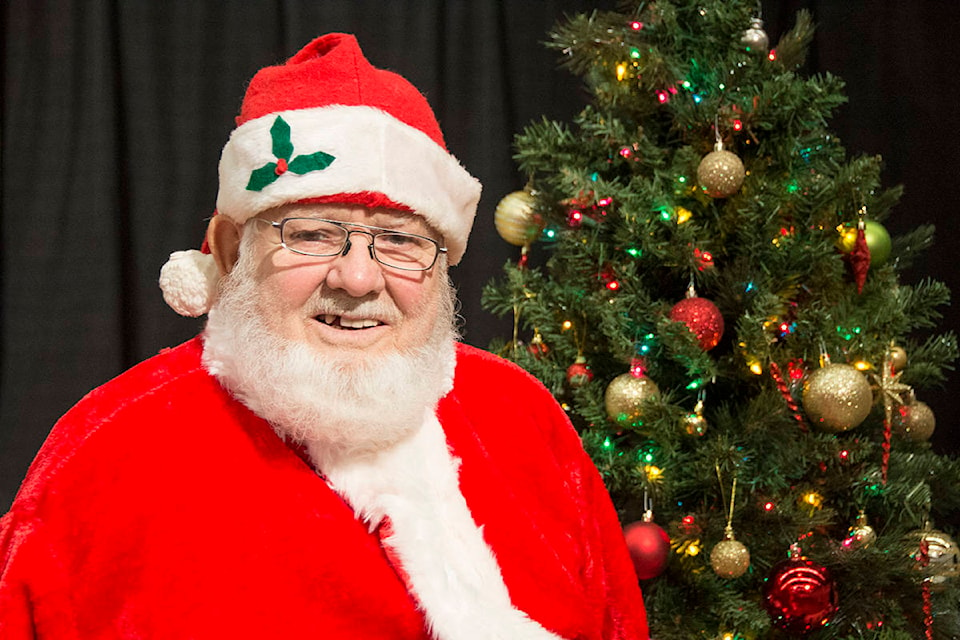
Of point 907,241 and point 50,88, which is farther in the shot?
point 50,88

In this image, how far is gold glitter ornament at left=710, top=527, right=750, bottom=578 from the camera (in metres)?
1.85

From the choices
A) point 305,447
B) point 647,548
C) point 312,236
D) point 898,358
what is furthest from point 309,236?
point 898,358

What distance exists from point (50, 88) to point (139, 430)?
6.20 ft

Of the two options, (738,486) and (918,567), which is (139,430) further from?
(918,567)

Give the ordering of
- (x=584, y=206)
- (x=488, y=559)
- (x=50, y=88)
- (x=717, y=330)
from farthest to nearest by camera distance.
A: 1. (x=50, y=88)
2. (x=584, y=206)
3. (x=717, y=330)
4. (x=488, y=559)

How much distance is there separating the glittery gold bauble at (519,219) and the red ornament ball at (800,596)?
1.05m

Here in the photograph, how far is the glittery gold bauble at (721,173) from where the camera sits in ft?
6.42

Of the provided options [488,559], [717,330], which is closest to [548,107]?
[717,330]

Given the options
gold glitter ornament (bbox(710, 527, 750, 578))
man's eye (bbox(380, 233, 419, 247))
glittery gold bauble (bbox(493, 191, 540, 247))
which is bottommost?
gold glitter ornament (bbox(710, 527, 750, 578))

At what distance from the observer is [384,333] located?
1429 mm

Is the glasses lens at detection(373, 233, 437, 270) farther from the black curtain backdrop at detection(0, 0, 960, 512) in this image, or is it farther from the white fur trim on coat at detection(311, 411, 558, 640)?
the black curtain backdrop at detection(0, 0, 960, 512)

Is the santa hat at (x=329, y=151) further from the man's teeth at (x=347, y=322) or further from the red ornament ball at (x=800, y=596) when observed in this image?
the red ornament ball at (x=800, y=596)

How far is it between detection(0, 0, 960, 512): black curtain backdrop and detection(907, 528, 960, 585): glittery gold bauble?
4.10 ft

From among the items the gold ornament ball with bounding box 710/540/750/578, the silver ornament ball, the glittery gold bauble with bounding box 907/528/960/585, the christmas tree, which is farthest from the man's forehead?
the glittery gold bauble with bounding box 907/528/960/585
